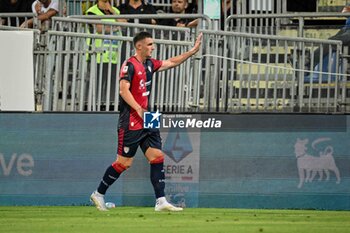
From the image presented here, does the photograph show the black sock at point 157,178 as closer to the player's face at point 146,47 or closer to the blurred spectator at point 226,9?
the player's face at point 146,47

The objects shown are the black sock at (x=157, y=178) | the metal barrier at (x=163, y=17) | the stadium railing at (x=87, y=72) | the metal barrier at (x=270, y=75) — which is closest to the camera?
the black sock at (x=157, y=178)

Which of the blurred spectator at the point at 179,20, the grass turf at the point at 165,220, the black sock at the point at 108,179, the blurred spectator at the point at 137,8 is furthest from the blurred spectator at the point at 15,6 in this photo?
the black sock at the point at 108,179

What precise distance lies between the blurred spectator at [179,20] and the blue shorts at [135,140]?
3.66 m

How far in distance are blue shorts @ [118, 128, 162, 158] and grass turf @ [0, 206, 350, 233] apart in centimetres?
89

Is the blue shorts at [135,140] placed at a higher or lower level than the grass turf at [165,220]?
higher

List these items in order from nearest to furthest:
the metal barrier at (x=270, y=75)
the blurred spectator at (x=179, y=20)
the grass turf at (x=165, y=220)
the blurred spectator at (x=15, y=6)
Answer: the grass turf at (x=165, y=220)
the metal barrier at (x=270, y=75)
the blurred spectator at (x=179, y=20)
the blurred spectator at (x=15, y=6)

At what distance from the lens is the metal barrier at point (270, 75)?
60.1 feet

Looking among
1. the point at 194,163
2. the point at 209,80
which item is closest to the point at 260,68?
the point at 209,80

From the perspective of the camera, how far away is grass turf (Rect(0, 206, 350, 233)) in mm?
12992

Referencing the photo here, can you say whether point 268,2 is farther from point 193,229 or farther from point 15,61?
point 193,229

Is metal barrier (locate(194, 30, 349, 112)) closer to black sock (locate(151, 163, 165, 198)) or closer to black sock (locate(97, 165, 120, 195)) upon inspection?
black sock (locate(151, 163, 165, 198))

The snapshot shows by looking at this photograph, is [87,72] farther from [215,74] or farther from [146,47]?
[146,47]

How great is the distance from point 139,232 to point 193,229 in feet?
2.40

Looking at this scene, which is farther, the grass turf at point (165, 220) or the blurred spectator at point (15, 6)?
the blurred spectator at point (15, 6)
